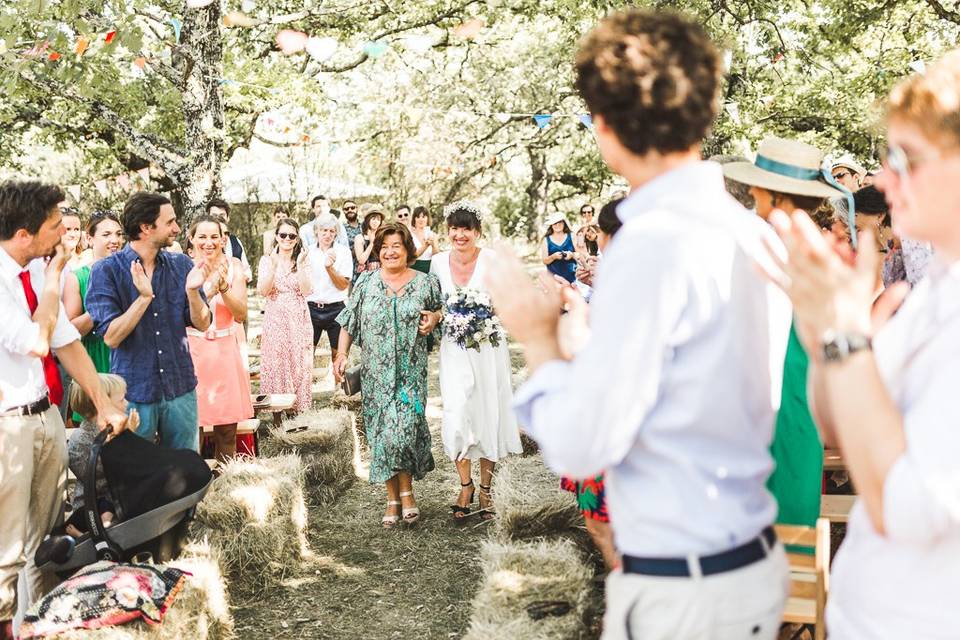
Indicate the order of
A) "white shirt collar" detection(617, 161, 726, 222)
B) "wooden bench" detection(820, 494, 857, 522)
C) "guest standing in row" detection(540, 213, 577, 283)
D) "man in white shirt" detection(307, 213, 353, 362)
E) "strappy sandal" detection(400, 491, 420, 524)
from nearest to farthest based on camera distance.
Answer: "white shirt collar" detection(617, 161, 726, 222) < "wooden bench" detection(820, 494, 857, 522) < "strappy sandal" detection(400, 491, 420, 524) < "man in white shirt" detection(307, 213, 353, 362) < "guest standing in row" detection(540, 213, 577, 283)

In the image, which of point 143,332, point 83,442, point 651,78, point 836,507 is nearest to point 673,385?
point 651,78

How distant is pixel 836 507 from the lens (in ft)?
11.6

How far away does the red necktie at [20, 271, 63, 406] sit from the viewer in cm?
351

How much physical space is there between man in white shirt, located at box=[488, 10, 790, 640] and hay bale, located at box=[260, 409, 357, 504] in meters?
4.36

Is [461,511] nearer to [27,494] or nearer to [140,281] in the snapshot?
[140,281]

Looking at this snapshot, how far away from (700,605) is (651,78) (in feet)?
2.98

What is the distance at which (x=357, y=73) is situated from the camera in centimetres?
2239

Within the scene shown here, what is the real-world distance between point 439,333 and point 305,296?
9.55ft

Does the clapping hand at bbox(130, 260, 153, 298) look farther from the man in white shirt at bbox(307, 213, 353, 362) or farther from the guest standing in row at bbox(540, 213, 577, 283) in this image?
the guest standing in row at bbox(540, 213, 577, 283)

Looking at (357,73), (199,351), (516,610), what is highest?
(357,73)

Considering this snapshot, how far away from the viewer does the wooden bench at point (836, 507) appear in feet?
11.3

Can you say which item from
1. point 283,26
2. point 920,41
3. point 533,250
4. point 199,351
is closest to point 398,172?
point 533,250

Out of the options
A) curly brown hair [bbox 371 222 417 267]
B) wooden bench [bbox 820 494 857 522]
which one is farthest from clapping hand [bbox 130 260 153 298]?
wooden bench [bbox 820 494 857 522]

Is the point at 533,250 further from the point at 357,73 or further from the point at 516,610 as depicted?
the point at 516,610
